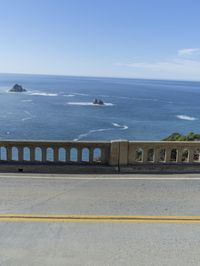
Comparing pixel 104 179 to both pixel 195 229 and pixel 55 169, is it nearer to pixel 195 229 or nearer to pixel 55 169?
pixel 55 169

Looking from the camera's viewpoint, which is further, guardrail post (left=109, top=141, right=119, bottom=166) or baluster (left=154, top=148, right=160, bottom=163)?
baluster (left=154, top=148, right=160, bottom=163)

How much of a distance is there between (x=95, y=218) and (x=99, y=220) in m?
0.10

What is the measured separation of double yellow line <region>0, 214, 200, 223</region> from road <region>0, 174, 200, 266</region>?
0.05ft

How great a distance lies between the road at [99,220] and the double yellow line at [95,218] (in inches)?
0.6

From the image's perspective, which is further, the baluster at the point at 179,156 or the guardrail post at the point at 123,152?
the baluster at the point at 179,156

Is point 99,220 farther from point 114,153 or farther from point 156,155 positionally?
point 156,155

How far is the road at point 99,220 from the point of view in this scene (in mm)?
4379

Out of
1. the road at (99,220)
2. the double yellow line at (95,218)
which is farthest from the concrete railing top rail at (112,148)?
the double yellow line at (95,218)

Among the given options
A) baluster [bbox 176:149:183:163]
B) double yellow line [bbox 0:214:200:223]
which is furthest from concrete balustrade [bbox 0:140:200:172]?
double yellow line [bbox 0:214:200:223]

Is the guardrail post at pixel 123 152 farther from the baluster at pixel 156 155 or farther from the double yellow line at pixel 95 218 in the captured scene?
the double yellow line at pixel 95 218

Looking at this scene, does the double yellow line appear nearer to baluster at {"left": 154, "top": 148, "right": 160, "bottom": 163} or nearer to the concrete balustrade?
the concrete balustrade

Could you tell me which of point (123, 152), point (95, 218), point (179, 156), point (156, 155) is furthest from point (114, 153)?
point (95, 218)

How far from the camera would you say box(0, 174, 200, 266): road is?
4.38m

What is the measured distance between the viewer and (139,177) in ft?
26.1
